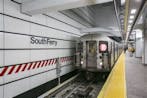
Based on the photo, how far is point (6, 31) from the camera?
3816 mm

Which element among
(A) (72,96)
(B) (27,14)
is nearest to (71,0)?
(B) (27,14)

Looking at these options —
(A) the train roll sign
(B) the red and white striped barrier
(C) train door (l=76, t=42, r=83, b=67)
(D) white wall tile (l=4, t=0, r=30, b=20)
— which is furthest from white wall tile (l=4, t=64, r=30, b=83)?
(A) the train roll sign

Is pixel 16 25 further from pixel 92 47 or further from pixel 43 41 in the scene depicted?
pixel 92 47

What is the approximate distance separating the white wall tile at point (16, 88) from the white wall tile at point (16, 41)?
1.09 meters

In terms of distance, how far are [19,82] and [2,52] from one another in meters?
1.12

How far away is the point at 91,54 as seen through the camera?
7.16 metres

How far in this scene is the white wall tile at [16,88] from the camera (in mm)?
3819

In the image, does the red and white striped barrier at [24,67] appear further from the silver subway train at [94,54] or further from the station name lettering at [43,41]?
the silver subway train at [94,54]

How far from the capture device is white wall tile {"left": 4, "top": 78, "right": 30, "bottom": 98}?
3.82 m

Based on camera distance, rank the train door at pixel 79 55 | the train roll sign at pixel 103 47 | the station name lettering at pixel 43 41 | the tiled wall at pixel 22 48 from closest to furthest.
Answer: the tiled wall at pixel 22 48 → the station name lettering at pixel 43 41 → the train roll sign at pixel 103 47 → the train door at pixel 79 55

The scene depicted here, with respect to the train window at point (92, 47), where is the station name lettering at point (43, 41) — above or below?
above

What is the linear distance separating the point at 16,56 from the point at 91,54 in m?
3.98

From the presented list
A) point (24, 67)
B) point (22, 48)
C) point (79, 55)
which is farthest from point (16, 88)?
point (79, 55)

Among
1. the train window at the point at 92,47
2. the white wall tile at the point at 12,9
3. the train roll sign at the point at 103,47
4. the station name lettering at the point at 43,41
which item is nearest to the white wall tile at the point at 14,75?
the station name lettering at the point at 43,41
